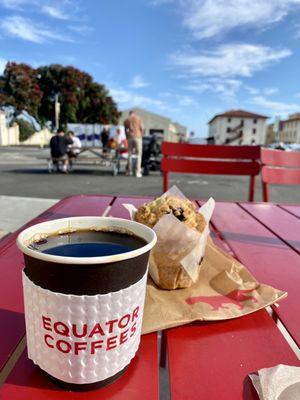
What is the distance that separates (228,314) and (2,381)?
0.41m

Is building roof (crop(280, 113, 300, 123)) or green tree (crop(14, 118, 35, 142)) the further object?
building roof (crop(280, 113, 300, 123))

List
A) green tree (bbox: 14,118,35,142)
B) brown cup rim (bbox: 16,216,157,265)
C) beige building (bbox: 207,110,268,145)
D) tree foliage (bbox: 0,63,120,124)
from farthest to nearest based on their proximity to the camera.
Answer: beige building (bbox: 207,110,268,145) → green tree (bbox: 14,118,35,142) → tree foliage (bbox: 0,63,120,124) → brown cup rim (bbox: 16,216,157,265)

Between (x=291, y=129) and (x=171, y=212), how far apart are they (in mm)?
96740

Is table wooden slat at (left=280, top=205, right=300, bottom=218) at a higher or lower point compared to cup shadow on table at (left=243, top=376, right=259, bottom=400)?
higher

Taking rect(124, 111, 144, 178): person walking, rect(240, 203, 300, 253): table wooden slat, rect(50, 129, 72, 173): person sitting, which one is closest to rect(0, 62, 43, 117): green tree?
rect(50, 129, 72, 173): person sitting

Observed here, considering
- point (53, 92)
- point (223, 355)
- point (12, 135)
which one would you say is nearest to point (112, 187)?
point (223, 355)

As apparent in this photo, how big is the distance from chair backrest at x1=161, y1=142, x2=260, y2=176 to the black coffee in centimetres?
186

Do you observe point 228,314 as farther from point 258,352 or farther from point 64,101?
point 64,101

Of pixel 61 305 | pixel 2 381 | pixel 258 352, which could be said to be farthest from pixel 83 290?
pixel 258 352

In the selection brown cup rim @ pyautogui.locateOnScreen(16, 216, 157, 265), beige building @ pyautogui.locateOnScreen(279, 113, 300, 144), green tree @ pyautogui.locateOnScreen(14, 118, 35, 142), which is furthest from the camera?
beige building @ pyautogui.locateOnScreen(279, 113, 300, 144)

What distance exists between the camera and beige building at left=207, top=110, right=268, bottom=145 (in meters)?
79.1

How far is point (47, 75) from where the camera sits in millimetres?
33750

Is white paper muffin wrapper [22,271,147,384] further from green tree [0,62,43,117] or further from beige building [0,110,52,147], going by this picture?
green tree [0,62,43,117]

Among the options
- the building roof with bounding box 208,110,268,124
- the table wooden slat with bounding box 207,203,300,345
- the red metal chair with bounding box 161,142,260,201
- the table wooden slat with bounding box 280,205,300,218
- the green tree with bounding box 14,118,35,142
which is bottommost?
the table wooden slat with bounding box 207,203,300,345
